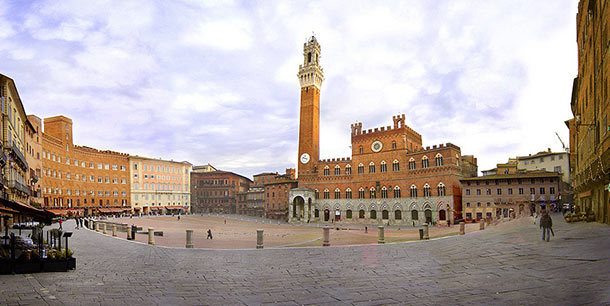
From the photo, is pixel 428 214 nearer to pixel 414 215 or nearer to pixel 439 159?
pixel 414 215

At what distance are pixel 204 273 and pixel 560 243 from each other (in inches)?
544

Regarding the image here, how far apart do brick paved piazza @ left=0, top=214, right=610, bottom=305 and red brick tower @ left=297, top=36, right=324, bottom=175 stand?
173 ft

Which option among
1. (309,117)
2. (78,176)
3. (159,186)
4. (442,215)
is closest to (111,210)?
(78,176)

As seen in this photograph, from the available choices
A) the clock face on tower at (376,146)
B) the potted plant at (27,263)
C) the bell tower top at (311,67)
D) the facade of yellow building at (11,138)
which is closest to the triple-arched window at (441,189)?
the clock face on tower at (376,146)

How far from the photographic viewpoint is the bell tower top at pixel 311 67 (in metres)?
70.3

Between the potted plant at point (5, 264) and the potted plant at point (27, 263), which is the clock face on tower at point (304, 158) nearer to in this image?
the potted plant at point (27, 263)

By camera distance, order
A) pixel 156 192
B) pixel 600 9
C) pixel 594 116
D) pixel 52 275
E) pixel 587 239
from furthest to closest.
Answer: pixel 156 192 → pixel 594 116 → pixel 600 9 → pixel 587 239 → pixel 52 275

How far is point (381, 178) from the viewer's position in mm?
61156

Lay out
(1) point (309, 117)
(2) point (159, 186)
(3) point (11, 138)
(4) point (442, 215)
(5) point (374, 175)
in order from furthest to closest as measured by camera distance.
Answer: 1. (2) point (159, 186)
2. (1) point (309, 117)
3. (5) point (374, 175)
4. (4) point (442, 215)
5. (3) point (11, 138)

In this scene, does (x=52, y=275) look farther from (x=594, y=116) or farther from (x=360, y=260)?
(x=594, y=116)

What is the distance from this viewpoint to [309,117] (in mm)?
69250

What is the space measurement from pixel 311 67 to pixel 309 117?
9.45m

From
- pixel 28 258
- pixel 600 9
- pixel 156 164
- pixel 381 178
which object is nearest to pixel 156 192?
pixel 156 164

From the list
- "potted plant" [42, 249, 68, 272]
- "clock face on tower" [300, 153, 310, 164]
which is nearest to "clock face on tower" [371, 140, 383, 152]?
"clock face on tower" [300, 153, 310, 164]
